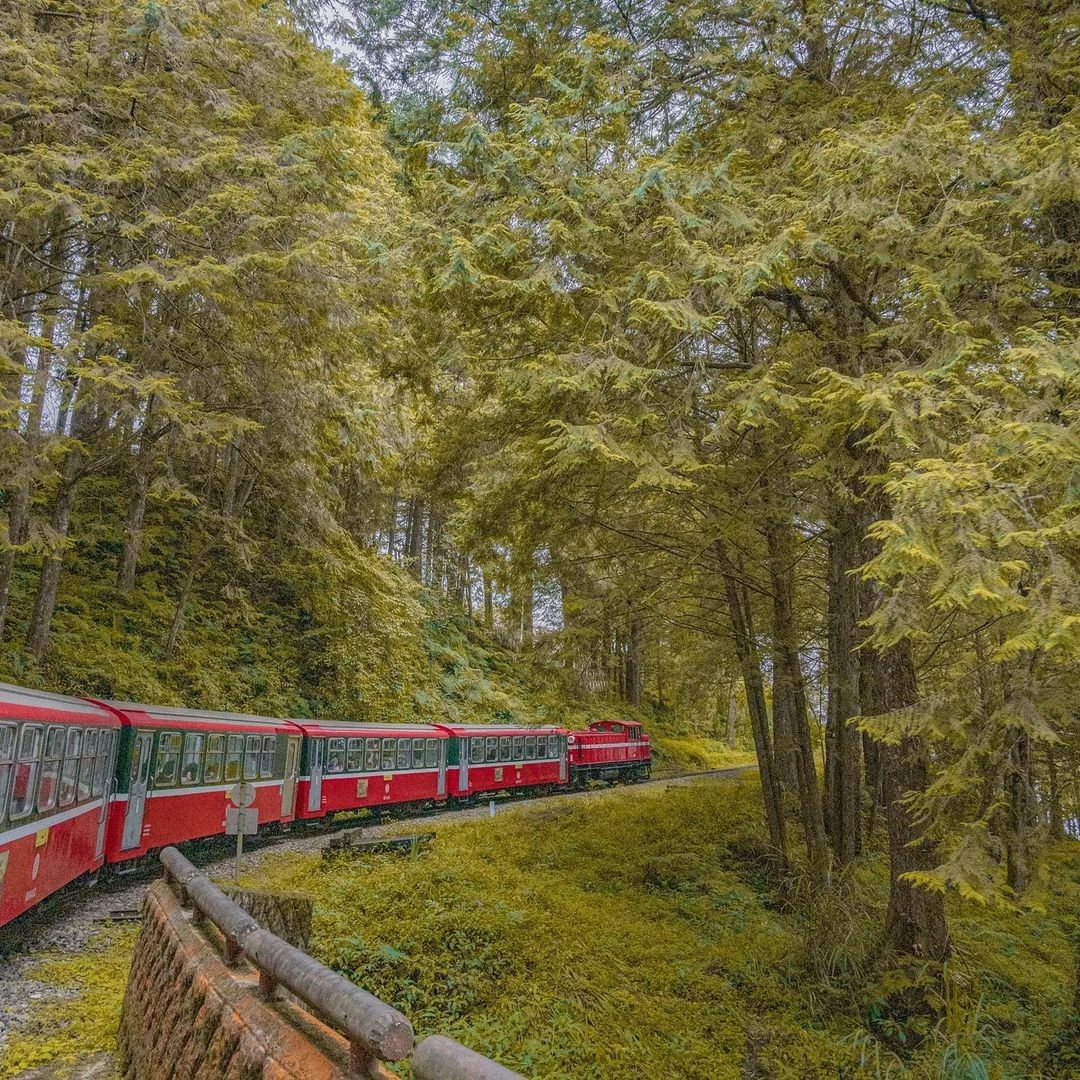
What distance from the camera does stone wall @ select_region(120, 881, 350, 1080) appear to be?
9.04 feet

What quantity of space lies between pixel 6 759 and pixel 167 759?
437 centimetres

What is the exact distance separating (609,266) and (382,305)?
19.9ft

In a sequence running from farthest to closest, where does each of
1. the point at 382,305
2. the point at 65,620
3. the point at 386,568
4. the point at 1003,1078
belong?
the point at 386,568 < the point at 65,620 < the point at 382,305 < the point at 1003,1078

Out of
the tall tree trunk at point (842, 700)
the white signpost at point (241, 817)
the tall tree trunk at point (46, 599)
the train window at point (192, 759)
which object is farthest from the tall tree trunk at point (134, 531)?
the tall tree trunk at point (842, 700)

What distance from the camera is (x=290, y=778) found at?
13.6m

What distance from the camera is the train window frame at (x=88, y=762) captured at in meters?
8.34

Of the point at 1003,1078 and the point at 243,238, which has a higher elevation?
the point at 243,238

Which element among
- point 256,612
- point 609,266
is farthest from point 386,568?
point 609,266

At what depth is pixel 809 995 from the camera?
7492 mm

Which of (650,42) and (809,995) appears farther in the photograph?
(650,42)

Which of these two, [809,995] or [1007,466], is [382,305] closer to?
[1007,466]

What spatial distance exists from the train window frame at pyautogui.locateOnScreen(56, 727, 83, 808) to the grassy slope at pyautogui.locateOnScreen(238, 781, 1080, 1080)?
9.68ft

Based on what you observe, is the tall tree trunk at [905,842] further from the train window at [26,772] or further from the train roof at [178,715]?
the train roof at [178,715]

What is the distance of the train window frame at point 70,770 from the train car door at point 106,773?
0.82 meters
